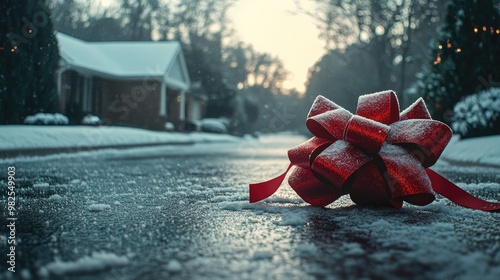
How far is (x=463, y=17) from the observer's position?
11.2 meters

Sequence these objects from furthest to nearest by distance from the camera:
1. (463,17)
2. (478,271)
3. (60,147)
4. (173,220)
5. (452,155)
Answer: (463,17) < (60,147) < (452,155) < (173,220) < (478,271)

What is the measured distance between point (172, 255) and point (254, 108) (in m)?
46.6

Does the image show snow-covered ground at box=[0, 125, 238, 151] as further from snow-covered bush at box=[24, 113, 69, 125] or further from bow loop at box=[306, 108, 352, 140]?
bow loop at box=[306, 108, 352, 140]

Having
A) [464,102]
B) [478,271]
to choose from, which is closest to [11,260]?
[478,271]

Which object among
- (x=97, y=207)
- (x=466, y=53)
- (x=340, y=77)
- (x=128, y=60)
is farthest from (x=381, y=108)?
(x=340, y=77)

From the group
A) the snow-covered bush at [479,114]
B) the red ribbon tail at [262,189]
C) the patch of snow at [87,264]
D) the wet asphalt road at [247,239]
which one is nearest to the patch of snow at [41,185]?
the wet asphalt road at [247,239]

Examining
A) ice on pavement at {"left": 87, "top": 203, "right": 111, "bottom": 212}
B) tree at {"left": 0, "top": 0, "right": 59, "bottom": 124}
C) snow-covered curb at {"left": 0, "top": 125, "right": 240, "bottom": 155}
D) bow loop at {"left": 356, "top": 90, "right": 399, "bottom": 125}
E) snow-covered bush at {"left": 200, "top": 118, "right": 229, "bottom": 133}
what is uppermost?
tree at {"left": 0, "top": 0, "right": 59, "bottom": 124}

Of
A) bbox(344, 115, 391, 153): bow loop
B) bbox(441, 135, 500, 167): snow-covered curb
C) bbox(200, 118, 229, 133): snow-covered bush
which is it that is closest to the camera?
bbox(344, 115, 391, 153): bow loop

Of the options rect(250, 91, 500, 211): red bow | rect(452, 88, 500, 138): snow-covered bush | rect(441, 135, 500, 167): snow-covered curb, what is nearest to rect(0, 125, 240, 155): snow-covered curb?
rect(250, 91, 500, 211): red bow

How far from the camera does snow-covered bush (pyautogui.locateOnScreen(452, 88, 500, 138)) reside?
9.81m

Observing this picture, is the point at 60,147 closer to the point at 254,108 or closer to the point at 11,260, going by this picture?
the point at 11,260

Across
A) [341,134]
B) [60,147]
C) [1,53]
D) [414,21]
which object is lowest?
[60,147]

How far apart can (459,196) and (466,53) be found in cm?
926

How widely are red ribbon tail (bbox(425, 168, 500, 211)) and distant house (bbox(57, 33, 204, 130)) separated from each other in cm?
1906
